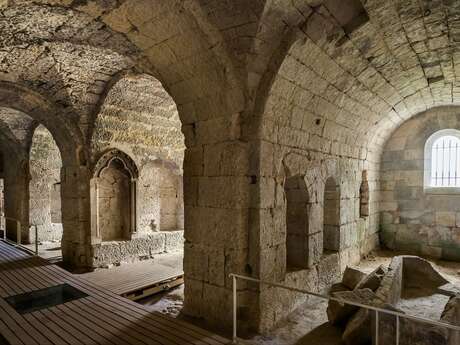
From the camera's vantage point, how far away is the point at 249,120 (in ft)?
12.1

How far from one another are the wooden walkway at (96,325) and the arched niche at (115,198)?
309 centimetres

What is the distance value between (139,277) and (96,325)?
3.09 m

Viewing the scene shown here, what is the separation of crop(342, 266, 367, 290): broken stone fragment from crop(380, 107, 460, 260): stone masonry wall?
444 cm

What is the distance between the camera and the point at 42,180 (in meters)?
9.66

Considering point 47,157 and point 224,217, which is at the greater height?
point 47,157

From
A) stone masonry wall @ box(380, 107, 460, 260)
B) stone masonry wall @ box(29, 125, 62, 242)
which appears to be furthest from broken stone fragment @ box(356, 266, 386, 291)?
stone masonry wall @ box(29, 125, 62, 242)

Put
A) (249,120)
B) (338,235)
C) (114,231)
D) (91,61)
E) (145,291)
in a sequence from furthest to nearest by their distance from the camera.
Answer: (114,231) → (338,235) → (145,291) → (91,61) → (249,120)

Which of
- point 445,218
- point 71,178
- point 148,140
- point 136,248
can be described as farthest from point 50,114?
point 445,218

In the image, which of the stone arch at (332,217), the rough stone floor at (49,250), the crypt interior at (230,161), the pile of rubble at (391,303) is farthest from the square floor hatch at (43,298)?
the stone arch at (332,217)

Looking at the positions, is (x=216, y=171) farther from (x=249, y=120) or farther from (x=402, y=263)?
(x=402, y=263)

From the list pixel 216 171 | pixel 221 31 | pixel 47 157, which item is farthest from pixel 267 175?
pixel 47 157

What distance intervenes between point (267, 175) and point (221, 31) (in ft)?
5.78

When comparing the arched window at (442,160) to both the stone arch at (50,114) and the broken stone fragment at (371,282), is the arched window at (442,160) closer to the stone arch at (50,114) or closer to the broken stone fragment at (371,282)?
the broken stone fragment at (371,282)

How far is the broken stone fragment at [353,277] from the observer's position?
5316 mm
